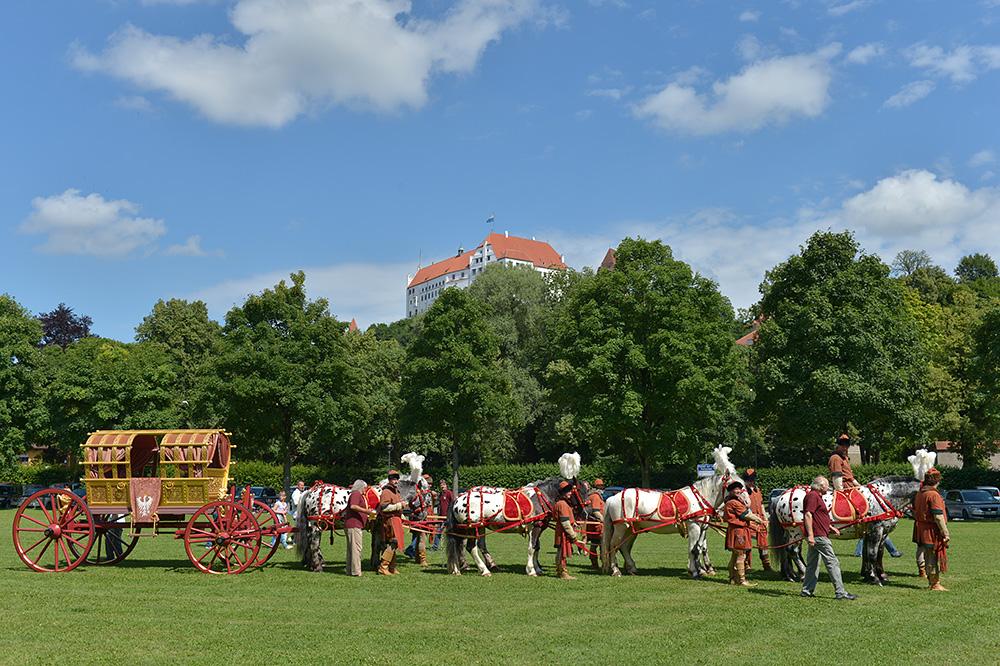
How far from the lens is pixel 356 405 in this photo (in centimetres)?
5169

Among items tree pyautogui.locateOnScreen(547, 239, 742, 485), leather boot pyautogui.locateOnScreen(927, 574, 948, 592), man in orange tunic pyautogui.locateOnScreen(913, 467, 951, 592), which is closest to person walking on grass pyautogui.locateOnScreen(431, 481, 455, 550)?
man in orange tunic pyautogui.locateOnScreen(913, 467, 951, 592)

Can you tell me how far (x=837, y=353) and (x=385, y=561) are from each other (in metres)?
32.7

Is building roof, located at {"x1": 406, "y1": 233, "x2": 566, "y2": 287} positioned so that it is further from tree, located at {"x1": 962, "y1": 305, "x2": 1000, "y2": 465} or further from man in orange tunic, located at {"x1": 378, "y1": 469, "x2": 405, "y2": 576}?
man in orange tunic, located at {"x1": 378, "y1": 469, "x2": 405, "y2": 576}

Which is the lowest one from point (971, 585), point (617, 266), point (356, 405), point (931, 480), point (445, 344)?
point (971, 585)

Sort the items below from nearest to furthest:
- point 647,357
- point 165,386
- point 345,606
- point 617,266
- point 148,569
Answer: point 345,606, point 148,569, point 647,357, point 617,266, point 165,386

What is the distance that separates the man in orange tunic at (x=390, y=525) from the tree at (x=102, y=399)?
41.7 meters

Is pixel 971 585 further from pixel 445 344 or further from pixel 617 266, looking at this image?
pixel 445 344

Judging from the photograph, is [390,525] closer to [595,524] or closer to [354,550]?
[354,550]

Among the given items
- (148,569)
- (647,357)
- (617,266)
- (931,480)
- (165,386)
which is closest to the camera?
(931,480)

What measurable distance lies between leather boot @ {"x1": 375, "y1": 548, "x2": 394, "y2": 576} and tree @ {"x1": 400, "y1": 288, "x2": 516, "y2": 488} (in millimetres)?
31891

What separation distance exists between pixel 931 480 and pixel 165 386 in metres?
52.3

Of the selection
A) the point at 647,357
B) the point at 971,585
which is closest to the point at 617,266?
the point at 647,357

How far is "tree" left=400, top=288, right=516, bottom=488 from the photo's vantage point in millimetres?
50625

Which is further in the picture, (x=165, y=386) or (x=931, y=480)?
(x=165, y=386)
